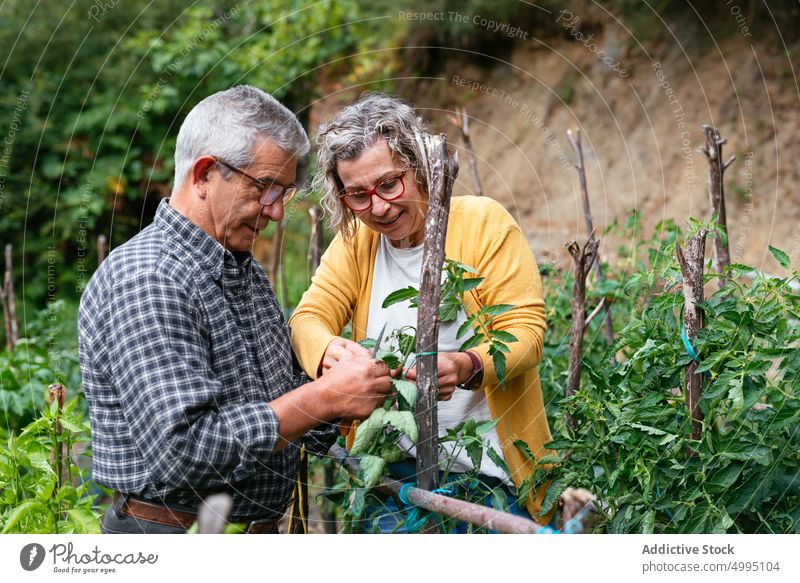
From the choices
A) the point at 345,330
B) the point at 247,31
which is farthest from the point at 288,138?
the point at 247,31

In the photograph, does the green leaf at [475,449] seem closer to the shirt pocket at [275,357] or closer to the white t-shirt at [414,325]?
the white t-shirt at [414,325]

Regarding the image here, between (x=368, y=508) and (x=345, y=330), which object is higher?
(x=345, y=330)

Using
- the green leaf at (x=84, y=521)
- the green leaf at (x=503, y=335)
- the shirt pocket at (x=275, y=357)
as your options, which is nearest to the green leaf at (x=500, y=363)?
the green leaf at (x=503, y=335)

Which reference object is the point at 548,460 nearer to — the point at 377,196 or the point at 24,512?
the point at 377,196

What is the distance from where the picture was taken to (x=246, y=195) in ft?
5.79

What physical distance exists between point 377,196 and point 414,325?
33 cm

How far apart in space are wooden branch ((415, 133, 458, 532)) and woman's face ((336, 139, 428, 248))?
0.53 ft

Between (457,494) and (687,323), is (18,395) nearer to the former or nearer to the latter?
(457,494)

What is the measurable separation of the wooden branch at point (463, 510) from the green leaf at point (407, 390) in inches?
7.9

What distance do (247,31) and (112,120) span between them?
1.78 m

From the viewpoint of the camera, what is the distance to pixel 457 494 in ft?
6.39

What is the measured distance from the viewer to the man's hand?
1667 mm

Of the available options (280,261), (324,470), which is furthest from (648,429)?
(280,261)

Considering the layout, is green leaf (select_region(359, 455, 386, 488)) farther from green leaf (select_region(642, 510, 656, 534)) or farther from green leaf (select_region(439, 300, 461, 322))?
green leaf (select_region(642, 510, 656, 534))
